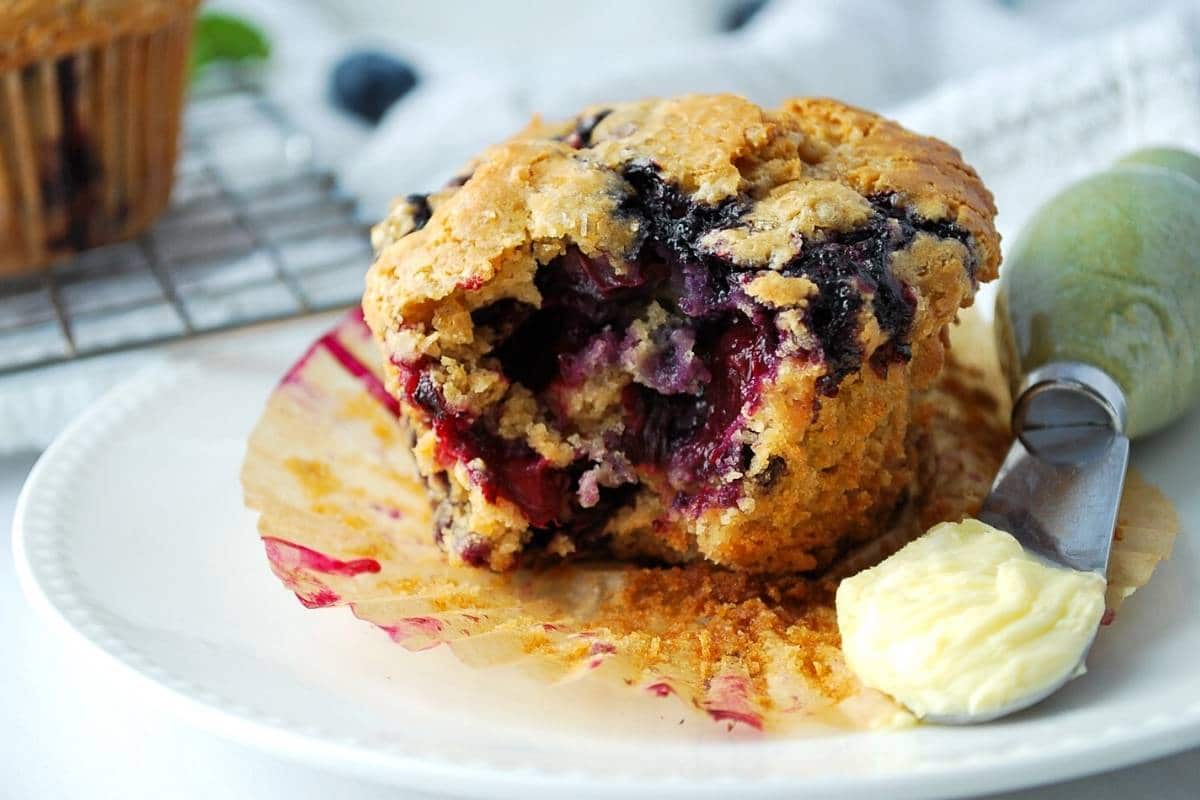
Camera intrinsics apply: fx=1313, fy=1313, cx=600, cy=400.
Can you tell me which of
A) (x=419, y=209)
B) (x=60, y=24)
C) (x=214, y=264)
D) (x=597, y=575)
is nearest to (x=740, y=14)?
(x=214, y=264)

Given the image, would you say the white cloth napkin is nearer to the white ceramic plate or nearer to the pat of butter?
the white ceramic plate

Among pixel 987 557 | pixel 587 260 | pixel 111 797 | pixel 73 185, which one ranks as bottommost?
pixel 73 185

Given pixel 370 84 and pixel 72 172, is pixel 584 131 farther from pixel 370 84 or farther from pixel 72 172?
pixel 370 84

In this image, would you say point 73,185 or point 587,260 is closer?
point 587,260

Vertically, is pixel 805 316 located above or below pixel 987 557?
above

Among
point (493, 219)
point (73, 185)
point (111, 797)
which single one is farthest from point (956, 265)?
point (73, 185)

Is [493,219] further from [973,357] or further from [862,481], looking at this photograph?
[973,357]

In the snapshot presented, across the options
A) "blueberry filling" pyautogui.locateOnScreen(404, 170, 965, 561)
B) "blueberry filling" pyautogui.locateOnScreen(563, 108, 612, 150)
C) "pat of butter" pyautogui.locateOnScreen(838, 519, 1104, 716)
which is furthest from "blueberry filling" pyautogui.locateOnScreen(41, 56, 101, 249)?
"pat of butter" pyautogui.locateOnScreen(838, 519, 1104, 716)
